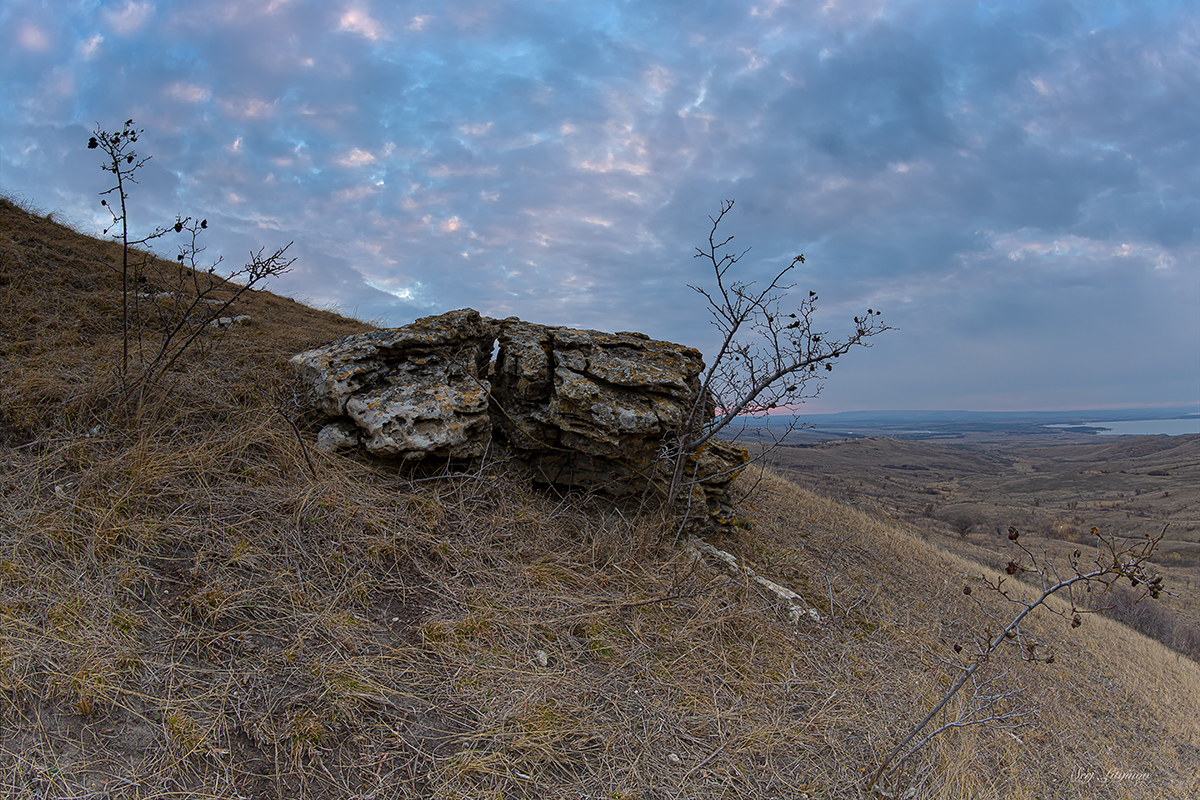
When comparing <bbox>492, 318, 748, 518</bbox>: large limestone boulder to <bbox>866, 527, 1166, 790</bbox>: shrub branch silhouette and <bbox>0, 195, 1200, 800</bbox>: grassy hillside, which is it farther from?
<bbox>866, 527, 1166, 790</bbox>: shrub branch silhouette

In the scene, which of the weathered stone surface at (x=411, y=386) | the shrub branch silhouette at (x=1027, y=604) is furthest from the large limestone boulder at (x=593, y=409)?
the shrub branch silhouette at (x=1027, y=604)

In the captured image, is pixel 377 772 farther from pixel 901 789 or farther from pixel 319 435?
pixel 319 435

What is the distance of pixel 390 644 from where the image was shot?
3713 millimetres

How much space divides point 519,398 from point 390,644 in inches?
126

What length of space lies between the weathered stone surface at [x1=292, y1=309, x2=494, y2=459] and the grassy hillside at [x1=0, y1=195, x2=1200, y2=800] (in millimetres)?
368

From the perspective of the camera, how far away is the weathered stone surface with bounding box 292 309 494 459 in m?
5.47

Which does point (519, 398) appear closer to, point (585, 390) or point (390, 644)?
point (585, 390)

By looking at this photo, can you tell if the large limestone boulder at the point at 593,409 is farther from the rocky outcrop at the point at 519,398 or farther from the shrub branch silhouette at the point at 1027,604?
the shrub branch silhouette at the point at 1027,604

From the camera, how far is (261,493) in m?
4.67

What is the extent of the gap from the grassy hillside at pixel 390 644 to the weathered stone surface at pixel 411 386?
37 centimetres

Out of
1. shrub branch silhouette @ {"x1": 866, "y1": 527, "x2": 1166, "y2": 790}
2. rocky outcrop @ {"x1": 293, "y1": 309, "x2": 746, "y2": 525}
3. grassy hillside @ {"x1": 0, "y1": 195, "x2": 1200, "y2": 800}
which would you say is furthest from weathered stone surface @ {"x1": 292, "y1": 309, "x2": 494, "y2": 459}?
shrub branch silhouette @ {"x1": 866, "y1": 527, "x2": 1166, "y2": 790}

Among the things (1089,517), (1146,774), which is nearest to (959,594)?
(1146,774)

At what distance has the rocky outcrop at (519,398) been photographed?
558 cm

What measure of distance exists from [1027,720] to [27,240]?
14.9 metres
